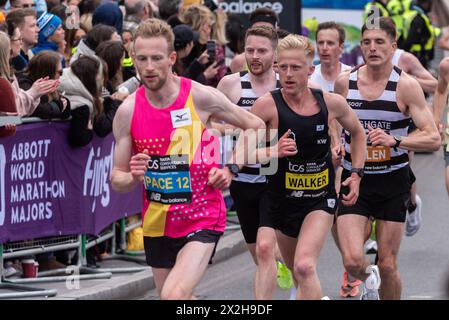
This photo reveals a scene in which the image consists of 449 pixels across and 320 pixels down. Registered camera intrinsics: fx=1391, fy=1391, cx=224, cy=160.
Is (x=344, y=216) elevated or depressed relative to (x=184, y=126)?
depressed

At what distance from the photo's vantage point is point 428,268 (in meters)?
13.0

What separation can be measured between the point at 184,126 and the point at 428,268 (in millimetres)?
4983

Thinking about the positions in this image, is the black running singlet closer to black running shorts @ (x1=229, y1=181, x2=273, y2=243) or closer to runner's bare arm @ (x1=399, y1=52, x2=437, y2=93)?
black running shorts @ (x1=229, y1=181, x2=273, y2=243)

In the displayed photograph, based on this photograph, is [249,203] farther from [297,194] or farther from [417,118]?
[417,118]

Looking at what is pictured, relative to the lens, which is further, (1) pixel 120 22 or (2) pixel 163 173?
(1) pixel 120 22

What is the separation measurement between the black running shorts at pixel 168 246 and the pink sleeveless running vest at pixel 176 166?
33mm

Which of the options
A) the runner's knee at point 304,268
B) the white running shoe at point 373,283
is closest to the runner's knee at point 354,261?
the white running shoe at point 373,283

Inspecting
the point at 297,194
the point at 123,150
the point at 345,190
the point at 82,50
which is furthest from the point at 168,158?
the point at 82,50

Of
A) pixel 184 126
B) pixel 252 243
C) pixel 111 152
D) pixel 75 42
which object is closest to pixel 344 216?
pixel 252 243

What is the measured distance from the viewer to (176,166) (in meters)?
8.70

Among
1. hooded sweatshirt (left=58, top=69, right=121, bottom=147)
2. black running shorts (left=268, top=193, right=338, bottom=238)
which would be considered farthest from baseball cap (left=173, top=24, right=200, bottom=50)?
black running shorts (left=268, top=193, right=338, bottom=238)

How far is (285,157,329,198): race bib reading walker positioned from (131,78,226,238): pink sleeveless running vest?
1.17 meters

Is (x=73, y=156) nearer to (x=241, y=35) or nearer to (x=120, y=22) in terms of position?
(x=120, y=22)

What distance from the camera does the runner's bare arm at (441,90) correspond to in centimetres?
1248
